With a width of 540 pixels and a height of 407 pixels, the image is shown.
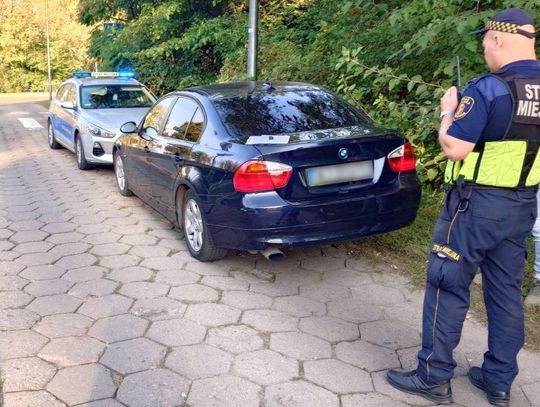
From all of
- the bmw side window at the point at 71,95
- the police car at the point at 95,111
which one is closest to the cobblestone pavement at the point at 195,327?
the police car at the point at 95,111

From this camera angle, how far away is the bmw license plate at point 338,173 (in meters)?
4.15

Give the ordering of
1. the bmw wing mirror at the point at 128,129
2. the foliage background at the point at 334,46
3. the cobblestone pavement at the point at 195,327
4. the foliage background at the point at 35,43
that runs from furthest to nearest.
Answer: the foliage background at the point at 35,43 < the bmw wing mirror at the point at 128,129 < the foliage background at the point at 334,46 < the cobblestone pavement at the point at 195,327

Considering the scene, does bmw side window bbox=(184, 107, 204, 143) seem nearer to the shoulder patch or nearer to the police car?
the shoulder patch

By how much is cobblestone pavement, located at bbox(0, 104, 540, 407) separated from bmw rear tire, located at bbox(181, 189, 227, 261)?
11cm

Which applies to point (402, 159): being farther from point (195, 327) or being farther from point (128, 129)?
point (128, 129)

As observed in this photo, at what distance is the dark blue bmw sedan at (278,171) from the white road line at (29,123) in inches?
509

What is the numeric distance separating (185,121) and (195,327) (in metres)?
2.23

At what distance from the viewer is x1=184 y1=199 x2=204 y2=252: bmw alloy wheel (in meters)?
4.81

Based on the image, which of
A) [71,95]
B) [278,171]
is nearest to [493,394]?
[278,171]

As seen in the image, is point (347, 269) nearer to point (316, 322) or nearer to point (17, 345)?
point (316, 322)

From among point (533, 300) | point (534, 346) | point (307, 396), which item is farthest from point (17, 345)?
point (533, 300)

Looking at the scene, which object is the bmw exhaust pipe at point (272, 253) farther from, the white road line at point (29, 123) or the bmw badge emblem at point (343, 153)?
the white road line at point (29, 123)

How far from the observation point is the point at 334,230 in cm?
421

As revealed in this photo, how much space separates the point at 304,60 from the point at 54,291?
5.72 meters
